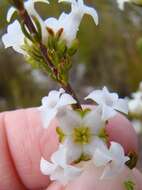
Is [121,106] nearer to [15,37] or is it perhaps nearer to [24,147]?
[15,37]

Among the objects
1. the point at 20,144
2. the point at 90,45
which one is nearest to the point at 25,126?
the point at 20,144

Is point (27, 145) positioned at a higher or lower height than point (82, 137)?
lower

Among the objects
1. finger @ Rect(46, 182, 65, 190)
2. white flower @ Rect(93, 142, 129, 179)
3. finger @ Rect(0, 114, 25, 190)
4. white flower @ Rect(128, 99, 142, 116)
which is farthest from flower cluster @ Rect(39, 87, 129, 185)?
white flower @ Rect(128, 99, 142, 116)

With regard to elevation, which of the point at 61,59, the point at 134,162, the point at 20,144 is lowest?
the point at 20,144

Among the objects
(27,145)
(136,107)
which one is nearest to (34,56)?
(27,145)

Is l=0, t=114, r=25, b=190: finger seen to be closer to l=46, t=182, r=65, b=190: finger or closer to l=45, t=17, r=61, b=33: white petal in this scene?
l=46, t=182, r=65, b=190: finger

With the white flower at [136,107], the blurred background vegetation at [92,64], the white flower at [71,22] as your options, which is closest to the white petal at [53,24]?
the white flower at [71,22]

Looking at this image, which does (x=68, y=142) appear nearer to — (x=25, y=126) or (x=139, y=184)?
(x=139, y=184)
